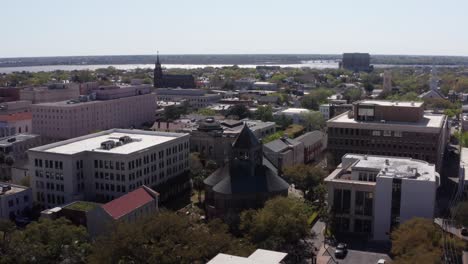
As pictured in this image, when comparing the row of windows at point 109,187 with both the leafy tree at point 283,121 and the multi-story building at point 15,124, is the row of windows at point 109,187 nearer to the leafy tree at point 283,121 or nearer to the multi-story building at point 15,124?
the multi-story building at point 15,124

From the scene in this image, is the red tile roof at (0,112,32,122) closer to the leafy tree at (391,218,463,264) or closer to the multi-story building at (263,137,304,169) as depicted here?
the multi-story building at (263,137,304,169)

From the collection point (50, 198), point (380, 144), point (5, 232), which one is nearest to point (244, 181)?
A: point (50, 198)

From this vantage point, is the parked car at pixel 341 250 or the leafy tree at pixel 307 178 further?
the leafy tree at pixel 307 178

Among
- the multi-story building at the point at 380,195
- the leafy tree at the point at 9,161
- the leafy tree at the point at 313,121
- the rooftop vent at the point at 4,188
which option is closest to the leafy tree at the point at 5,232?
the rooftop vent at the point at 4,188

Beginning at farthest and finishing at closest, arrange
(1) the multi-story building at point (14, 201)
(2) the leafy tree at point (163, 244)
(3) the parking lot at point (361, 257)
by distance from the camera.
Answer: (1) the multi-story building at point (14, 201), (3) the parking lot at point (361, 257), (2) the leafy tree at point (163, 244)

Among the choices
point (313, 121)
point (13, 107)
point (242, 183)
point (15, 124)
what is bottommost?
point (313, 121)

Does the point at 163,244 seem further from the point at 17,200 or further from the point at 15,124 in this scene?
the point at 15,124
